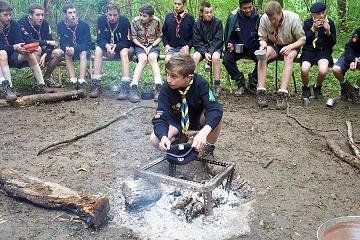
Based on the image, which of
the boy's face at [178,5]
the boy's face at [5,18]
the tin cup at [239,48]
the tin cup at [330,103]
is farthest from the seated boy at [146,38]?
the tin cup at [330,103]

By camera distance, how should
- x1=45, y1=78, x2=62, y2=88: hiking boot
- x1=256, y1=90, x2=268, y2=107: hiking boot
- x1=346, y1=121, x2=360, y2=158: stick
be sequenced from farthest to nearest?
x1=45, y1=78, x2=62, y2=88: hiking boot → x1=256, y1=90, x2=268, y2=107: hiking boot → x1=346, y1=121, x2=360, y2=158: stick

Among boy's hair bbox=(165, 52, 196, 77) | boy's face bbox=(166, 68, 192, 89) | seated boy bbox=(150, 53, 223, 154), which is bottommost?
seated boy bbox=(150, 53, 223, 154)

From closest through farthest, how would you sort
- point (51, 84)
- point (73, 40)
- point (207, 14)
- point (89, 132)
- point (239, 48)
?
point (89, 132) → point (239, 48) → point (207, 14) → point (73, 40) → point (51, 84)

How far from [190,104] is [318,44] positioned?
11.8ft

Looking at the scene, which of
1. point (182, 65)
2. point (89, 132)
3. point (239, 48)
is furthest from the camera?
point (239, 48)

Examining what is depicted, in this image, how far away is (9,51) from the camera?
6.91m

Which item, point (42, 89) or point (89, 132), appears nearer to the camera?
point (89, 132)

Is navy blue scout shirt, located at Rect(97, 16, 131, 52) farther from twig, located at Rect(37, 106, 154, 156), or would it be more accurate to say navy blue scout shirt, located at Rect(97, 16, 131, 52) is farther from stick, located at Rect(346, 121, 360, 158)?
stick, located at Rect(346, 121, 360, 158)

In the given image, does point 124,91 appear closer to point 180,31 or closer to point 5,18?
point 180,31

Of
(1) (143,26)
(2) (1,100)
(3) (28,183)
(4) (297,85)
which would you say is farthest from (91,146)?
(4) (297,85)

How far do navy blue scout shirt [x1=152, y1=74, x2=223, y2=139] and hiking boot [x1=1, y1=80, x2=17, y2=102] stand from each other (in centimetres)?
347

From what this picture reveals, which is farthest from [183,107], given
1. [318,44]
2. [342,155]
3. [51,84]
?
[51,84]

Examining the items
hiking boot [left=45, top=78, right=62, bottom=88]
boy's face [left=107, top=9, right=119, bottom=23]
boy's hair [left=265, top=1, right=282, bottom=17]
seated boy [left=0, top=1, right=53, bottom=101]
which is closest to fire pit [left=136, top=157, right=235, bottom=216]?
boy's hair [left=265, top=1, right=282, bottom=17]

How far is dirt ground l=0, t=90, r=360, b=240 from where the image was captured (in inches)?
135
